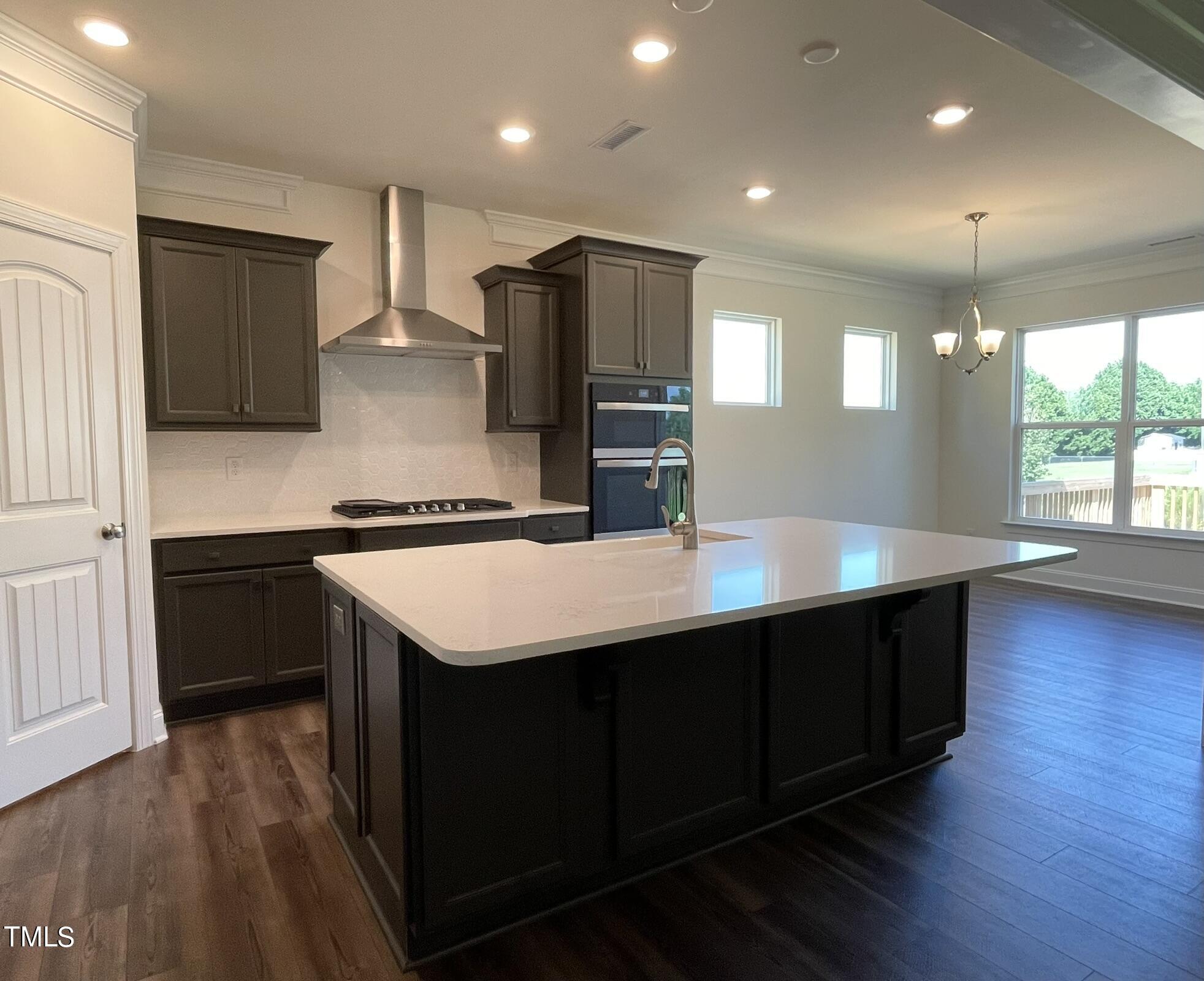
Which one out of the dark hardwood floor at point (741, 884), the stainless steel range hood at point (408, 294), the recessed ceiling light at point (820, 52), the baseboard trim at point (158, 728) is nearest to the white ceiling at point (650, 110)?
the recessed ceiling light at point (820, 52)

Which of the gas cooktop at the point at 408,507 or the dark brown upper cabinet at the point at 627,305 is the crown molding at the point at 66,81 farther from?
the dark brown upper cabinet at the point at 627,305

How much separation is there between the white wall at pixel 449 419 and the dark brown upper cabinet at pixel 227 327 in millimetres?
361

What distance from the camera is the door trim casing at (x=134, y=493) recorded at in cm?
300

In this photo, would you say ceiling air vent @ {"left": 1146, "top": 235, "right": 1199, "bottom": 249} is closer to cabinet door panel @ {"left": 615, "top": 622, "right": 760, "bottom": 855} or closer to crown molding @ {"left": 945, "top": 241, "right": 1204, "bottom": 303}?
crown molding @ {"left": 945, "top": 241, "right": 1204, "bottom": 303}

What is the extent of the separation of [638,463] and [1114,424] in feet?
14.4

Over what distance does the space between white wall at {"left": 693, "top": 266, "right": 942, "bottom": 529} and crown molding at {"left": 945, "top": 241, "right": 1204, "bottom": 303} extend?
0.60 m

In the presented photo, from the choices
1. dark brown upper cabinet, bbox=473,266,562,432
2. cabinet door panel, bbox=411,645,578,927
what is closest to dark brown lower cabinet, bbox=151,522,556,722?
dark brown upper cabinet, bbox=473,266,562,432

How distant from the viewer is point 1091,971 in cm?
174

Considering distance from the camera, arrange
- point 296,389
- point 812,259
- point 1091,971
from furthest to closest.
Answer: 1. point 812,259
2. point 296,389
3. point 1091,971

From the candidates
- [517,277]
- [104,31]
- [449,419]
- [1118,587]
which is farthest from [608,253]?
[1118,587]

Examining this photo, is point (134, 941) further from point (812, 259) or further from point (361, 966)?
point (812, 259)

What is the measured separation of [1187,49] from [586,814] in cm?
290

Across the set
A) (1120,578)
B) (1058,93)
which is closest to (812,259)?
(1058,93)

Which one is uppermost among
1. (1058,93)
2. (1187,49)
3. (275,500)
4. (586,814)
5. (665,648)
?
(1058,93)
